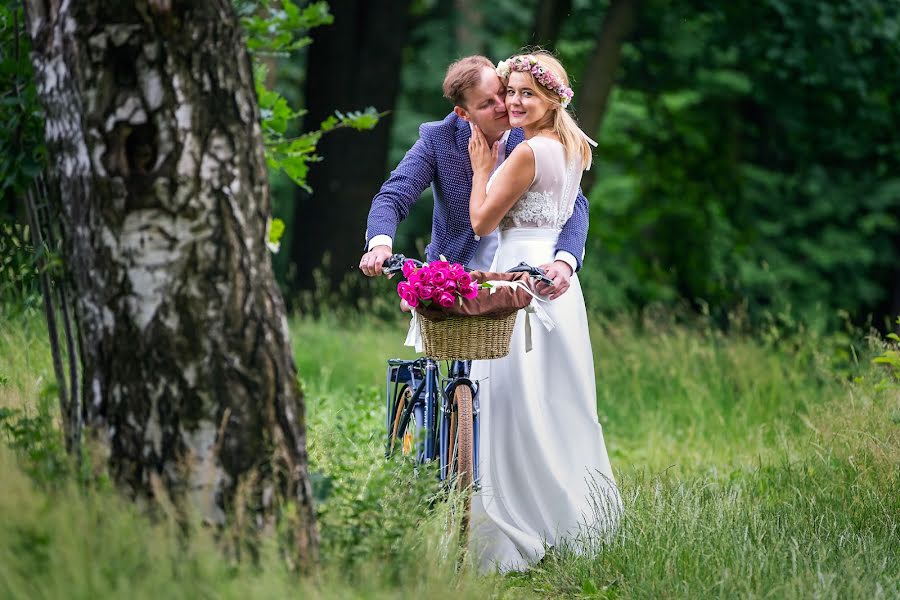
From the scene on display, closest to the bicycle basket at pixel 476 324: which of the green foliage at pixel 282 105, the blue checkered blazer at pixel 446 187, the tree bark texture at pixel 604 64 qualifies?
the blue checkered blazer at pixel 446 187

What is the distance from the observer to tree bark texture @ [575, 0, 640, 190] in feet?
41.5

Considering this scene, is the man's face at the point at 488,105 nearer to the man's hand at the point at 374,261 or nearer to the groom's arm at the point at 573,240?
the groom's arm at the point at 573,240

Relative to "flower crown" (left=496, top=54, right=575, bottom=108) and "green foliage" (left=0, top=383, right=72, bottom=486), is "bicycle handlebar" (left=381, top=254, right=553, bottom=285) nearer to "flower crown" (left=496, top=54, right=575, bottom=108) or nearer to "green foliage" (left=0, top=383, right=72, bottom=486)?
"flower crown" (left=496, top=54, right=575, bottom=108)

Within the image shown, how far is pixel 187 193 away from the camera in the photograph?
3.11 metres

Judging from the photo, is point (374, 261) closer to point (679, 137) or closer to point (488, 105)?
point (488, 105)

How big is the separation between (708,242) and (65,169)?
15.7 meters

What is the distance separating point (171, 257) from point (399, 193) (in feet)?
6.24

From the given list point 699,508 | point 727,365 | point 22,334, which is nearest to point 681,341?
point 727,365

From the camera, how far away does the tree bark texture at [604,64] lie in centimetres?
1265

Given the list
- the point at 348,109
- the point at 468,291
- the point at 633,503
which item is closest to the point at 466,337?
the point at 468,291

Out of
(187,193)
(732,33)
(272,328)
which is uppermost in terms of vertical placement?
(732,33)

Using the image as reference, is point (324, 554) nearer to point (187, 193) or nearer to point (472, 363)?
point (187, 193)

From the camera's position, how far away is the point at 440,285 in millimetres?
4137

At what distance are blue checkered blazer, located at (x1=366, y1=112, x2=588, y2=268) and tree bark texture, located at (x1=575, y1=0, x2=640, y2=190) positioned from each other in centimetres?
767
